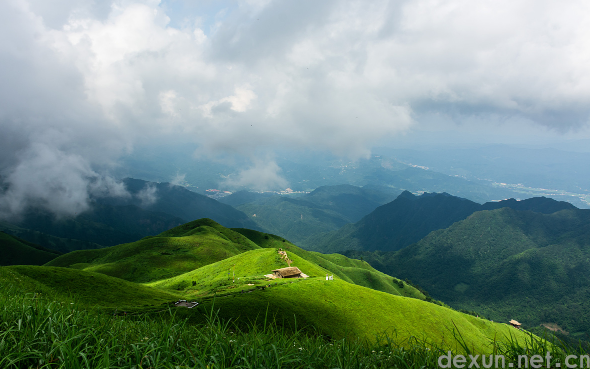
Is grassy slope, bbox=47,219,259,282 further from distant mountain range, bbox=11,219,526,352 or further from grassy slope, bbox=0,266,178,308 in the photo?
grassy slope, bbox=0,266,178,308

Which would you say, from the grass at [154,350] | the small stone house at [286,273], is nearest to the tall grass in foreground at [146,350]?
the grass at [154,350]

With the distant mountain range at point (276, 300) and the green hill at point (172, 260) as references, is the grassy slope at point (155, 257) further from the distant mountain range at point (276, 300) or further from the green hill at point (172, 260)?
the distant mountain range at point (276, 300)

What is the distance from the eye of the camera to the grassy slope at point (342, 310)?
41.9 m

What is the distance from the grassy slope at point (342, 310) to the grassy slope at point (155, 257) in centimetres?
9081

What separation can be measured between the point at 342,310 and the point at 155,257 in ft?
386

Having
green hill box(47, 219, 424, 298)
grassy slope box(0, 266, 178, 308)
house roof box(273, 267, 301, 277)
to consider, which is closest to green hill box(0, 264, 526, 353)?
grassy slope box(0, 266, 178, 308)

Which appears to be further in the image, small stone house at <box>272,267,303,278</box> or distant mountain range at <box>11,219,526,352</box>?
small stone house at <box>272,267,303,278</box>

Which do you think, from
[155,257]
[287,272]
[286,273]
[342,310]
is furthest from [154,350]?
[155,257]

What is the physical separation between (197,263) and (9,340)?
13939 cm

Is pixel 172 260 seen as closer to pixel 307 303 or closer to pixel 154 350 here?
pixel 307 303

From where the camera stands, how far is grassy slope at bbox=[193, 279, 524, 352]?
41.9 metres

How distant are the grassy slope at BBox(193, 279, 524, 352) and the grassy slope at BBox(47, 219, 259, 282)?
90805 millimetres

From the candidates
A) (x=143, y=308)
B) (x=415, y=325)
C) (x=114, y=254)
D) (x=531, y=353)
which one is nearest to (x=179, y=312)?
(x=143, y=308)

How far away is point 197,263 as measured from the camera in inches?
5221
